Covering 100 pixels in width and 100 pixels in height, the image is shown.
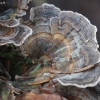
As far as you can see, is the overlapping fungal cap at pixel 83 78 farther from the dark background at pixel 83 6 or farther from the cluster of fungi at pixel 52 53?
the dark background at pixel 83 6

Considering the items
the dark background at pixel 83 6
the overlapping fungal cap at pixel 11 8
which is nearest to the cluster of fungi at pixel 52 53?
the overlapping fungal cap at pixel 11 8

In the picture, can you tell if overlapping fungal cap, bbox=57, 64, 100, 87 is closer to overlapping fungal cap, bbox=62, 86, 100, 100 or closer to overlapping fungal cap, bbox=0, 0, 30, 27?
overlapping fungal cap, bbox=62, 86, 100, 100

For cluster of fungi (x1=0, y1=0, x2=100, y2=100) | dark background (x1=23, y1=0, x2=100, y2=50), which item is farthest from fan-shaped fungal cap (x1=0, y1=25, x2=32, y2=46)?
dark background (x1=23, y1=0, x2=100, y2=50)

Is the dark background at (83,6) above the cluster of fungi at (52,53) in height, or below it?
below

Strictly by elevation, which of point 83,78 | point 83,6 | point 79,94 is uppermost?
point 83,78

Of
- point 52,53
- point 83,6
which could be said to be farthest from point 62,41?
point 83,6

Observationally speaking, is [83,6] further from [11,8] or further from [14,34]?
[14,34]

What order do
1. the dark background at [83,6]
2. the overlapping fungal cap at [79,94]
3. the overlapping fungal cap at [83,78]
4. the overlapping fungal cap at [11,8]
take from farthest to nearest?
the dark background at [83,6] < the overlapping fungal cap at [11,8] < the overlapping fungal cap at [79,94] < the overlapping fungal cap at [83,78]

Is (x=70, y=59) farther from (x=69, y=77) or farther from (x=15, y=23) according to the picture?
(x=15, y=23)
